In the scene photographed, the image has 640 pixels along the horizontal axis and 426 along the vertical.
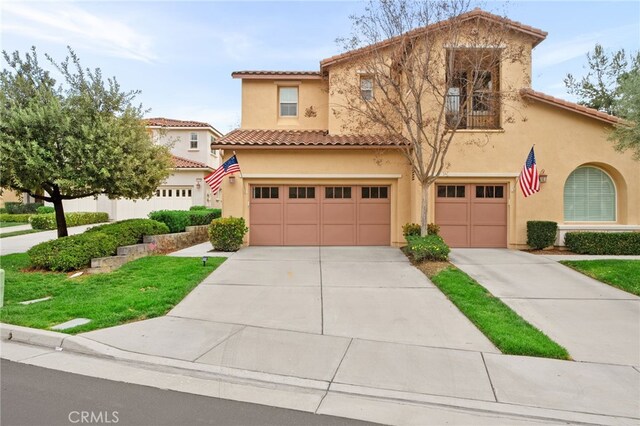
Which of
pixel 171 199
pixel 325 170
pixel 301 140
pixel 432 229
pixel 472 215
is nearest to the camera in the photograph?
pixel 432 229

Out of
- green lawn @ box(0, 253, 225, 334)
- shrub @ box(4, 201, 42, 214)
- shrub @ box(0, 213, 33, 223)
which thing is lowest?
green lawn @ box(0, 253, 225, 334)

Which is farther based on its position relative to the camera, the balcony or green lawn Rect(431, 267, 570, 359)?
the balcony

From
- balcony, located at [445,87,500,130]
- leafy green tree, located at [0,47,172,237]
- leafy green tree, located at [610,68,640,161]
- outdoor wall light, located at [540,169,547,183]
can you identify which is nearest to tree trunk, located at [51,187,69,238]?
leafy green tree, located at [0,47,172,237]

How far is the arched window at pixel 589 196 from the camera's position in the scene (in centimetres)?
1402

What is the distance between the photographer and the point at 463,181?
13914 mm

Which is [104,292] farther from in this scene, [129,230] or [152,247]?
[152,247]

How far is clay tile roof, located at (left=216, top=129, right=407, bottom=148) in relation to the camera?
45.9ft

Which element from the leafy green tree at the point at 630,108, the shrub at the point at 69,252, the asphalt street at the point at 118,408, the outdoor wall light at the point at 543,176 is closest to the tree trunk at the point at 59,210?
the shrub at the point at 69,252

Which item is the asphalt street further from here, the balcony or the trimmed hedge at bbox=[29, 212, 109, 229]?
the trimmed hedge at bbox=[29, 212, 109, 229]

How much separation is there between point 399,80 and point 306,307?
869cm

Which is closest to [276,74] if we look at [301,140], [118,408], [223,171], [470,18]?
[301,140]

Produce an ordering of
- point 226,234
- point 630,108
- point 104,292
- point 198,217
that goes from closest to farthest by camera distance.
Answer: point 104,292
point 630,108
point 226,234
point 198,217

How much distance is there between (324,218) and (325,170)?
1.74m

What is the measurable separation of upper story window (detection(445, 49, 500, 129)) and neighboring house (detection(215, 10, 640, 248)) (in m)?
0.06
